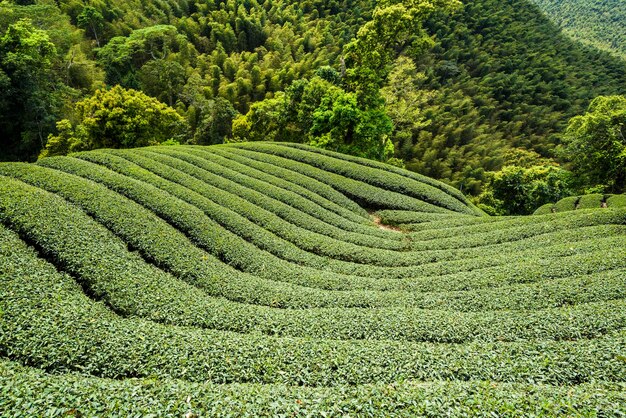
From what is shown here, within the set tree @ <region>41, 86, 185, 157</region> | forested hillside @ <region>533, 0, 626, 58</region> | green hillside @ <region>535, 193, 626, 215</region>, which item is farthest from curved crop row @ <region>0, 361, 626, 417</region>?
→ forested hillside @ <region>533, 0, 626, 58</region>

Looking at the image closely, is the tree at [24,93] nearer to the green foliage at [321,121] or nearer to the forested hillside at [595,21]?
the green foliage at [321,121]

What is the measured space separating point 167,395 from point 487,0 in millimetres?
132661

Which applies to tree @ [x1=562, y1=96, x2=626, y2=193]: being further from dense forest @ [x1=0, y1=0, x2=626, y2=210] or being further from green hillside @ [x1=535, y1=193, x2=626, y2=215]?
dense forest @ [x1=0, y1=0, x2=626, y2=210]

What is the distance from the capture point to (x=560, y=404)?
18.0 ft

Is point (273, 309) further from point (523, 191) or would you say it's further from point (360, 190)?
point (523, 191)

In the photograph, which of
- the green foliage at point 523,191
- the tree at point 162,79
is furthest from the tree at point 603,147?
the tree at point 162,79

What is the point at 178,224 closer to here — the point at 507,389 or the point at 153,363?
the point at 153,363

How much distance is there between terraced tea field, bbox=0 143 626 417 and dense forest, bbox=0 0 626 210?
65.4 ft

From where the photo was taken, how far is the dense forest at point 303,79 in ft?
107

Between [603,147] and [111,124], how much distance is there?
47.2 meters

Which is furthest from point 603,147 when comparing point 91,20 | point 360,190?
point 91,20

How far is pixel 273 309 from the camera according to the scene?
9992 millimetres

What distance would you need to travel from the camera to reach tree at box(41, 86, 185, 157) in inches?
1143

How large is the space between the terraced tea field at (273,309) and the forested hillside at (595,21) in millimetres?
144807
